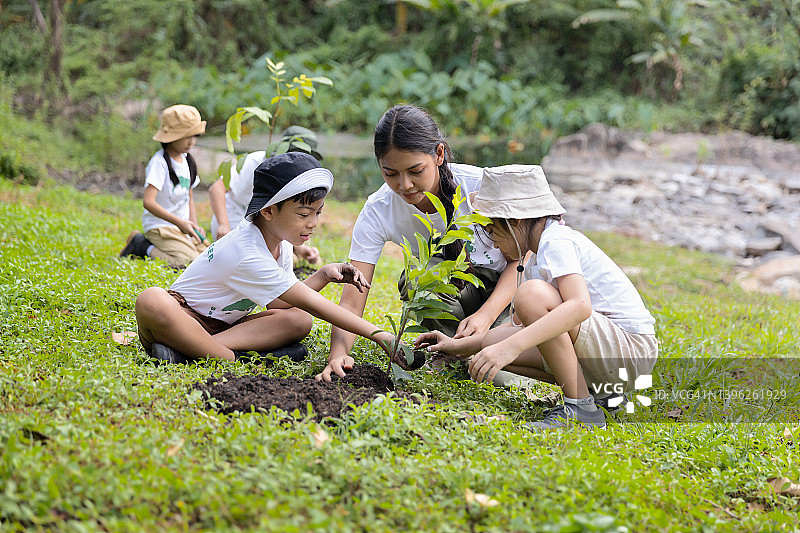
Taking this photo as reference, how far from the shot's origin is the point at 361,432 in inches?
102

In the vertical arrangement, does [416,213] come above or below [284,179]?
below

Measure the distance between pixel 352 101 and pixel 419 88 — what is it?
1.49m

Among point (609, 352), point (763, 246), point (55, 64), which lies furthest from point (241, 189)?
point (55, 64)

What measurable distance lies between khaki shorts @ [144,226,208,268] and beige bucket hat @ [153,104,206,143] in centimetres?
69

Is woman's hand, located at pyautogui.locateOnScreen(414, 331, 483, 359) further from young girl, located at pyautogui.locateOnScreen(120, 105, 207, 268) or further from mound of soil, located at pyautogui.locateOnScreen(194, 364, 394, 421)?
young girl, located at pyautogui.locateOnScreen(120, 105, 207, 268)

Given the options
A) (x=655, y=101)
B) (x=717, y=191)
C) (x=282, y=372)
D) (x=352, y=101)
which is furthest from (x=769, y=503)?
(x=655, y=101)

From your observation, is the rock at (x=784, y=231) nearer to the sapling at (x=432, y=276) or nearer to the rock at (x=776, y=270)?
the rock at (x=776, y=270)

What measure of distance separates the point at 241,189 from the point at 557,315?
3250 mm

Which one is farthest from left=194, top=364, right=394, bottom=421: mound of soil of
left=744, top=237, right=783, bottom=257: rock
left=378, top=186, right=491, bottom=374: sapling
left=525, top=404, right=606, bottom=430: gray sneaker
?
left=744, top=237, right=783, bottom=257: rock

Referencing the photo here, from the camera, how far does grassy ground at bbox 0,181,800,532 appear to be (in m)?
1.99

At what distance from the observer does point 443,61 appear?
59.4 feet

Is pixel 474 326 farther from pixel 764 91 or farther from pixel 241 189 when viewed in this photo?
pixel 764 91

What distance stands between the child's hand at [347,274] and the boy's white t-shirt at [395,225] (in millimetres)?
280

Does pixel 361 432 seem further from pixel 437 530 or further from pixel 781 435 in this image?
pixel 781 435
